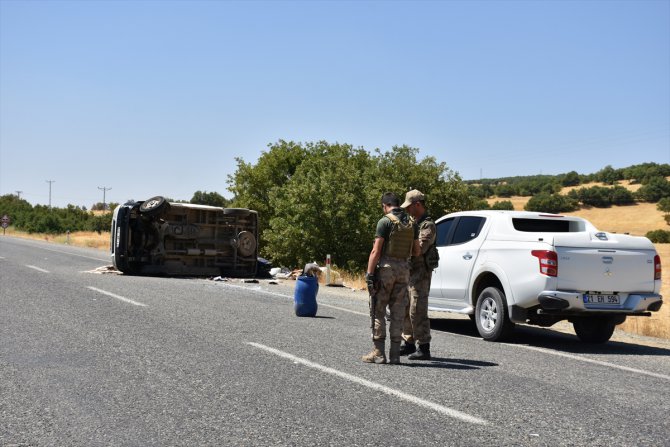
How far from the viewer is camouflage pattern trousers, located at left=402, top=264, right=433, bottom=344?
8.75 metres

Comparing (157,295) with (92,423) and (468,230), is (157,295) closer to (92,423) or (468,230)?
(468,230)

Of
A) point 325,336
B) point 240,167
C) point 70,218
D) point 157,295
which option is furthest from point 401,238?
point 70,218

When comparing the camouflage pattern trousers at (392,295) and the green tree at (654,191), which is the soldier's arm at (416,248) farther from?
the green tree at (654,191)

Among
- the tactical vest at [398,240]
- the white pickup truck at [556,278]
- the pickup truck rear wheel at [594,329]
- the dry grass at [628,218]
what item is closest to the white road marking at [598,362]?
the white pickup truck at [556,278]

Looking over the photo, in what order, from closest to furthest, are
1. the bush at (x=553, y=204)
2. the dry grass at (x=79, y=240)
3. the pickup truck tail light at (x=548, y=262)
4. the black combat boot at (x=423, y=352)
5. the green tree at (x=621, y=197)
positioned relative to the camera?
1. the black combat boot at (x=423, y=352)
2. the pickup truck tail light at (x=548, y=262)
3. the dry grass at (x=79, y=240)
4. the bush at (x=553, y=204)
5. the green tree at (x=621, y=197)

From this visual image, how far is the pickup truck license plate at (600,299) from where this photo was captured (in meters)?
10.1

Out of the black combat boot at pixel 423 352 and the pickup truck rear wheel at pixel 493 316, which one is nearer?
the black combat boot at pixel 423 352

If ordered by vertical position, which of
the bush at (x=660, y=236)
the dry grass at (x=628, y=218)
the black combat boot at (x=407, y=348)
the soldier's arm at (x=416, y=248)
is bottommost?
the black combat boot at (x=407, y=348)

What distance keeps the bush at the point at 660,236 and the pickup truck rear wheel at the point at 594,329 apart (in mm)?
79803

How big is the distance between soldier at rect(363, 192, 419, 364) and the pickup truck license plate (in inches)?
127

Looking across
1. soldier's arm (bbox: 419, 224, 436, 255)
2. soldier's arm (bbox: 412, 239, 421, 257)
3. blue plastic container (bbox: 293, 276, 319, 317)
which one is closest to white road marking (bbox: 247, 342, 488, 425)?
soldier's arm (bbox: 412, 239, 421, 257)

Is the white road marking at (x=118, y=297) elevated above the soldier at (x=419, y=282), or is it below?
below

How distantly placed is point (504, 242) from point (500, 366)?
288 cm

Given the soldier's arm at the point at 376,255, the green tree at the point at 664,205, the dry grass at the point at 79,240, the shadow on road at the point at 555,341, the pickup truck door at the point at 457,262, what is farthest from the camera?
the green tree at the point at 664,205
